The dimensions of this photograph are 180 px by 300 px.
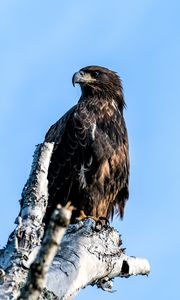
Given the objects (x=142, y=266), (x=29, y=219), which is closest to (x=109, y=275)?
(x=142, y=266)

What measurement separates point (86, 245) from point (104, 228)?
28.4 inches

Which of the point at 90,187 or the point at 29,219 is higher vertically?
the point at 90,187

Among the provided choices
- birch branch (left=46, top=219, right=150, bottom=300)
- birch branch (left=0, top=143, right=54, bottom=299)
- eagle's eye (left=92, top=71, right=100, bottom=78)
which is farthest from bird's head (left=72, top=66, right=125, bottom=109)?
birch branch (left=0, top=143, right=54, bottom=299)

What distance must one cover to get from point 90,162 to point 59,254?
144 inches

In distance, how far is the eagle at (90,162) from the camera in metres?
7.65

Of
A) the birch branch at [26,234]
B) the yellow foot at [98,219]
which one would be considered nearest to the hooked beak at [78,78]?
the yellow foot at [98,219]

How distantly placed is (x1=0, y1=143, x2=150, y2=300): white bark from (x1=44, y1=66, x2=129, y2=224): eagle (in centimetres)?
221

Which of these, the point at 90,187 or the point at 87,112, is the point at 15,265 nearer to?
the point at 90,187

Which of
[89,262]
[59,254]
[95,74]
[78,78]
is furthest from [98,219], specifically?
[95,74]

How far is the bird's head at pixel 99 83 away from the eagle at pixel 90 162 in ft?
1.82

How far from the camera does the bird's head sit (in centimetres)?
915

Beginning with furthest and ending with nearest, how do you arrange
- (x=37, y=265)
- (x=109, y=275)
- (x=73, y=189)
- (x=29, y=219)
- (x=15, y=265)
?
(x=73, y=189) → (x=109, y=275) → (x=29, y=219) → (x=15, y=265) → (x=37, y=265)

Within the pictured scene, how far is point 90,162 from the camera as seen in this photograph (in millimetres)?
7664

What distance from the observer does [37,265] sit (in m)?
1.53
